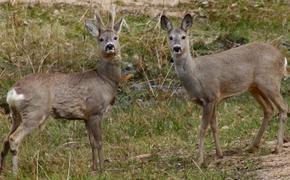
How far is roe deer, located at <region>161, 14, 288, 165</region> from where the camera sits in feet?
34.0

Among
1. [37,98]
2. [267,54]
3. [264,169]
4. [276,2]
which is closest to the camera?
[264,169]

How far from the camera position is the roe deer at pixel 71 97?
1001cm

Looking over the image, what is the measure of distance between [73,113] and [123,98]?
10.7ft

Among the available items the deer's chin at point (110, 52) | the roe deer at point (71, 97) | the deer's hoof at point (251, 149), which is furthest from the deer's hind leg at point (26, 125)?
the deer's hoof at point (251, 149)

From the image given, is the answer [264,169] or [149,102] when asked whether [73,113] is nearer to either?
[264,169]

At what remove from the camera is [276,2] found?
18031 mm

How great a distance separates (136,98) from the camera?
1339 cm

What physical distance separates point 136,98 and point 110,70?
2.75m

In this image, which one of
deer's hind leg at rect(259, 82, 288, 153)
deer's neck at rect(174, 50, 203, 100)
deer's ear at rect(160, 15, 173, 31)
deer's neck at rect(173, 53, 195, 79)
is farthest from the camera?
deer's ear at rect(160, 15, 173, 31)

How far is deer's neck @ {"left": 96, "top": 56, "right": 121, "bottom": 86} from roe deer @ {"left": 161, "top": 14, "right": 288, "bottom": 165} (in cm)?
64

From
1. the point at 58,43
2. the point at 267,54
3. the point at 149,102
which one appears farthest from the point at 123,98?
the point at 267,54

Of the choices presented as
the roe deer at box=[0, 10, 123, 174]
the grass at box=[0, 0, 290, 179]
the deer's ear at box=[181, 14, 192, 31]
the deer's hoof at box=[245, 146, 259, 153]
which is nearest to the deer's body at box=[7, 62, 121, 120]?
the roe deer at box=[0, 10, 123, 174]

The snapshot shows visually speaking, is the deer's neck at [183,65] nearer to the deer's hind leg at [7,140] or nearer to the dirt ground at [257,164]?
the dirt ground at [257,164]

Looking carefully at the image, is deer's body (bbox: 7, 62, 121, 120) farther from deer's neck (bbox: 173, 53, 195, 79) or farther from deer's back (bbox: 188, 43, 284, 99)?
deer's back (bbox: 188, 43, 284, 99)
